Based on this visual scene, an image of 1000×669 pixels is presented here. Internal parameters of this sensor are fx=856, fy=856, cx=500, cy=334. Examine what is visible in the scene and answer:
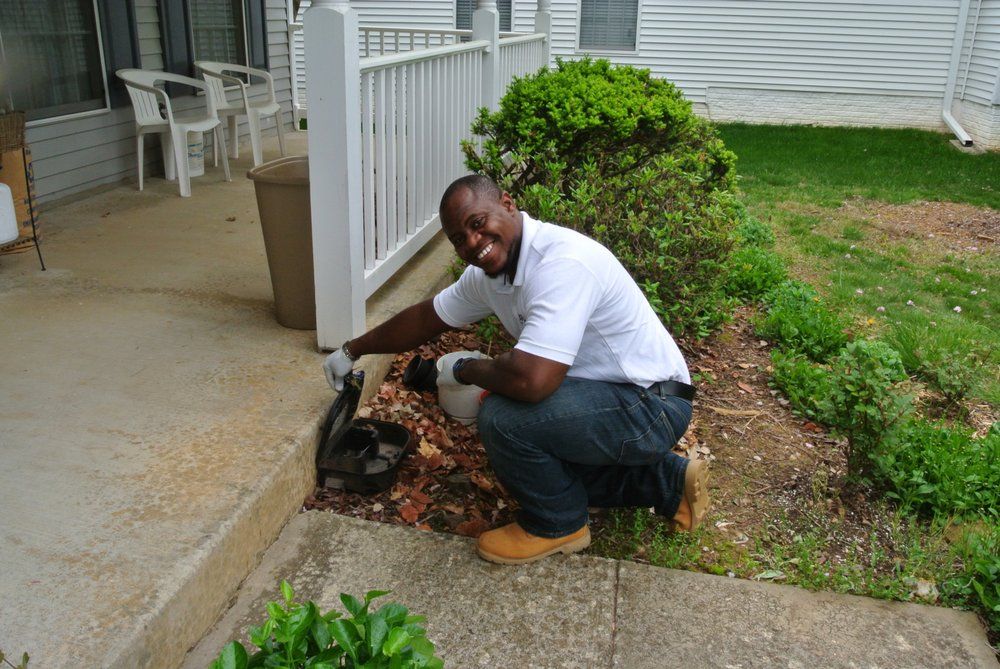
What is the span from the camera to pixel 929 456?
10.9 ft

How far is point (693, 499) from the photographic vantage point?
9.57 ft

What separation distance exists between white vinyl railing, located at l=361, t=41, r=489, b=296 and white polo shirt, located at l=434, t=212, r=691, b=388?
1164 millimetres

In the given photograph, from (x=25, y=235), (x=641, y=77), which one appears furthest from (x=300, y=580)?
(x=641, y=77)

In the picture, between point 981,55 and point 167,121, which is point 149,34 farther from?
point 981,55

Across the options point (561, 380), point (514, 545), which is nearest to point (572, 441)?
point (561, 380)

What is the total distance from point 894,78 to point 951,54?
90 cm

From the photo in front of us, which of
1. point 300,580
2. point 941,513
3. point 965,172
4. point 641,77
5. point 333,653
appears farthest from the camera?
point 965,172

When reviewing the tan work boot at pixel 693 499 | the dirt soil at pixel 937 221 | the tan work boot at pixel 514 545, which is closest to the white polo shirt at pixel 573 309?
the tan work boot at pixel 693 499

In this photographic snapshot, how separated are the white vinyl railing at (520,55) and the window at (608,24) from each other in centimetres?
679

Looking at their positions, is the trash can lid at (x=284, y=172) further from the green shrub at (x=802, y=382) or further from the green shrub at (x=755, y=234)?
the green shrub at (x=755, y=234)

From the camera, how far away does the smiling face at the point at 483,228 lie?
8.62ft

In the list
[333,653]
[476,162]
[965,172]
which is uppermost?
[476,162]

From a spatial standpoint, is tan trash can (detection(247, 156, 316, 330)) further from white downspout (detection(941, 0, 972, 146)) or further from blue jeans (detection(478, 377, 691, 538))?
white downspout (detection(941, 0, 972, 146))

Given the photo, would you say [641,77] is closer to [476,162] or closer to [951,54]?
[476,162]
